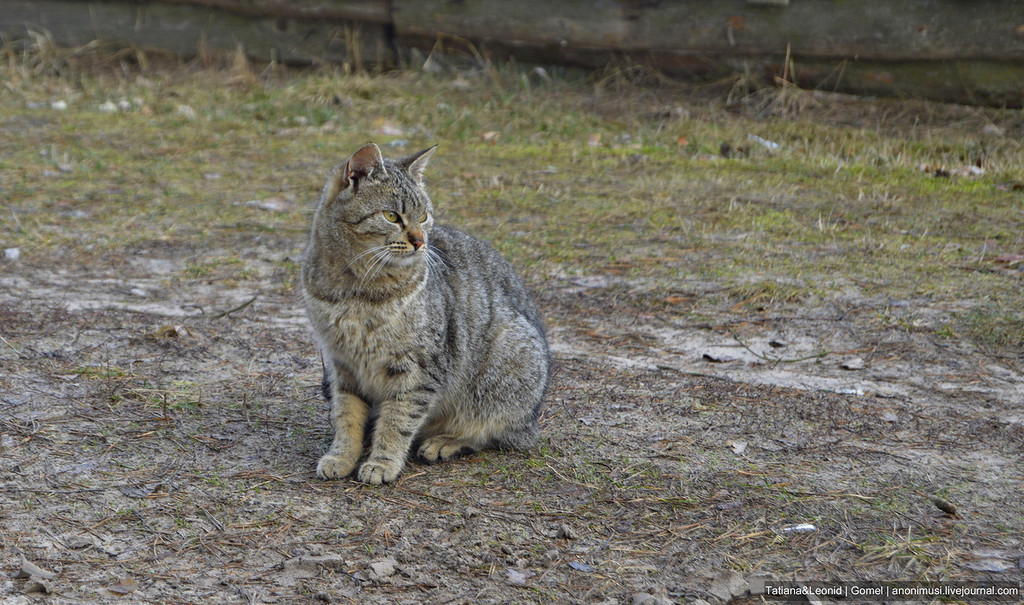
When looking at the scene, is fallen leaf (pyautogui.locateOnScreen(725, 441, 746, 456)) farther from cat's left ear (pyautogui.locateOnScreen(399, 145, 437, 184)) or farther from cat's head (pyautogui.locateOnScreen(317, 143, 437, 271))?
cat's left ear (pyautogui.locateOnScreen(399, 145, 437, 184))

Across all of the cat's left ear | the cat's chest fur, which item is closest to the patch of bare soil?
the cat's chest fur

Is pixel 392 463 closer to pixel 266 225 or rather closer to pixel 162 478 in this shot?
pixel 162 478

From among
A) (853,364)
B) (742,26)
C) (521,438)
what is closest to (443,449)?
(521,438)

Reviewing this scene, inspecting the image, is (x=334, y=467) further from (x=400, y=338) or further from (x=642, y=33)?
(x=642, y=33)

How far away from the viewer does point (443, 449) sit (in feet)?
12.9

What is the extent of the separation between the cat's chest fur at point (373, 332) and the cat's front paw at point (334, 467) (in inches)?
12.7

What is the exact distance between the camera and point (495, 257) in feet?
14.3

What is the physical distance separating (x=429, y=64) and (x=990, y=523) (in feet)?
26.8

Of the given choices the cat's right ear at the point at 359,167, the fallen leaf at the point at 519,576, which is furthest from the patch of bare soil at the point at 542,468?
the cat's right ear at the point at 359,167

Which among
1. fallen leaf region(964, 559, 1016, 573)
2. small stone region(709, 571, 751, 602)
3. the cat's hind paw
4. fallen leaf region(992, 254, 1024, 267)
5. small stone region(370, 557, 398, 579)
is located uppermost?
fallen leaf region(992, 254, 1024, 267)

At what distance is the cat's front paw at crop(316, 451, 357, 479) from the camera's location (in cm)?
357

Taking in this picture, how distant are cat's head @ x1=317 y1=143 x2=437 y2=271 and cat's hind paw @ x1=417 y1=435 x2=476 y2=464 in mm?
788

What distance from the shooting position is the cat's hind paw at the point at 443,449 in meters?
3.89

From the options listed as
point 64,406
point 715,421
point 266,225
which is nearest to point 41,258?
point 266,225
